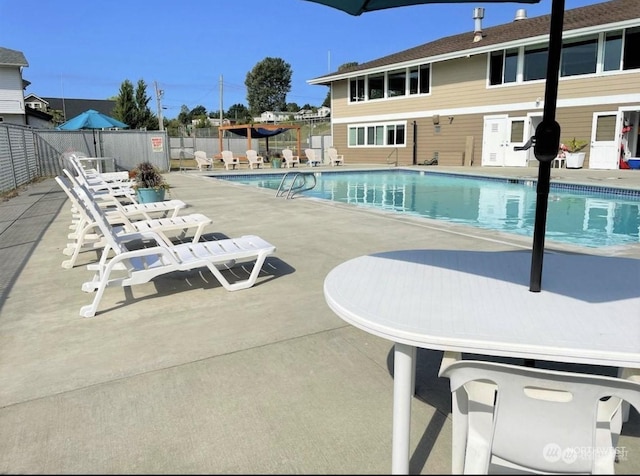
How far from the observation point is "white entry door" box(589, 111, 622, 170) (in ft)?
52.6

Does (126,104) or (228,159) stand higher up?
(126,104)

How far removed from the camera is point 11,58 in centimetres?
2681

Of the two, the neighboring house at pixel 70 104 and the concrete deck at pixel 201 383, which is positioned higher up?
the neighboring house at pixel 70 104

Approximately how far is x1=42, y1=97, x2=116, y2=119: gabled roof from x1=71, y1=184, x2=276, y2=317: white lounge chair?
188ft

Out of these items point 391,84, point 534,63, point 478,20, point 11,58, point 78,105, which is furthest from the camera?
point 78,105

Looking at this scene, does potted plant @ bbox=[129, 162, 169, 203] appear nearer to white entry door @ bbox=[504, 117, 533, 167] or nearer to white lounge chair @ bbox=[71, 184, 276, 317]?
white lounge chair @ bbox=[71, 184, 276, 317]

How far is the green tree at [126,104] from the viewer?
118ft

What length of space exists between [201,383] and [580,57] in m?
18.8

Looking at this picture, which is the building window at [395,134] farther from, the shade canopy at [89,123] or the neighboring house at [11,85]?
the neighboring house at [11,85]

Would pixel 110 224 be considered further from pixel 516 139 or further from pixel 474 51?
pixel 474 51

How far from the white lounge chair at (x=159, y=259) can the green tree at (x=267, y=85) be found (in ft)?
253

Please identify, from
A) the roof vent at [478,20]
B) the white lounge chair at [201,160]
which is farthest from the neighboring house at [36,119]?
the roof vent at [478,20]

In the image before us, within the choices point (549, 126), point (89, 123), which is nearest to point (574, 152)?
point (89, 123)

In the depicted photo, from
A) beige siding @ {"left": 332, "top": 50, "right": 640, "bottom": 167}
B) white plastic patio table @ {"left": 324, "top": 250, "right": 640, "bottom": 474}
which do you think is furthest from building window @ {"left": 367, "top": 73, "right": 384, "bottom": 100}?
white plastic patio table @ {"left": 324, "top": 250, "right": 640, "bottom": 474}
